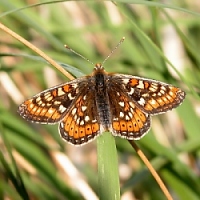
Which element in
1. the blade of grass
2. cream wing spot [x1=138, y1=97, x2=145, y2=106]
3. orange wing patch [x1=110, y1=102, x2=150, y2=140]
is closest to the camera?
the blade of grass

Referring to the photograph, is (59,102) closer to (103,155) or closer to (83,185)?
(103,155)

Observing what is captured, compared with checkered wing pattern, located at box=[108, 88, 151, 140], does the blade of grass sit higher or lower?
lower

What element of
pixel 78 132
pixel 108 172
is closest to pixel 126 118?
pixel 78 132

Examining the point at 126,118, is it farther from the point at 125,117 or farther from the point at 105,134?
the point at 105,134

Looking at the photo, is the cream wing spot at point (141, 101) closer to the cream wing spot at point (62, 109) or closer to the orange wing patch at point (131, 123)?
the orange wing patch at point (131, 123)

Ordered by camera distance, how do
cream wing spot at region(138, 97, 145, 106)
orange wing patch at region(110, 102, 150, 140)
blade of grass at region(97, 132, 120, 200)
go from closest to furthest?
blade of grass at region(97, 132, 120, 200), orange wing patch at region(110, 102, 150, 140), cream wing spot at region(138, 97, 145, 106)

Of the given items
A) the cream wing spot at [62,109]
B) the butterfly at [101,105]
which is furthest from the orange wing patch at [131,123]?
the cream wing spot at [62,109]

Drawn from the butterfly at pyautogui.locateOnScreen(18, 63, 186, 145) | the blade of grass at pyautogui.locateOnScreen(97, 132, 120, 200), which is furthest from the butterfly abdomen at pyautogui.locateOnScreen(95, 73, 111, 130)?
the blade of grass at pyautogui.locateOnScreen(97, 132, 120, 200)

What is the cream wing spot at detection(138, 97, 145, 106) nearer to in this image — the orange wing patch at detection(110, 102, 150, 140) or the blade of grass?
the orange wing patch at detection(110, 102, 150, 140)
